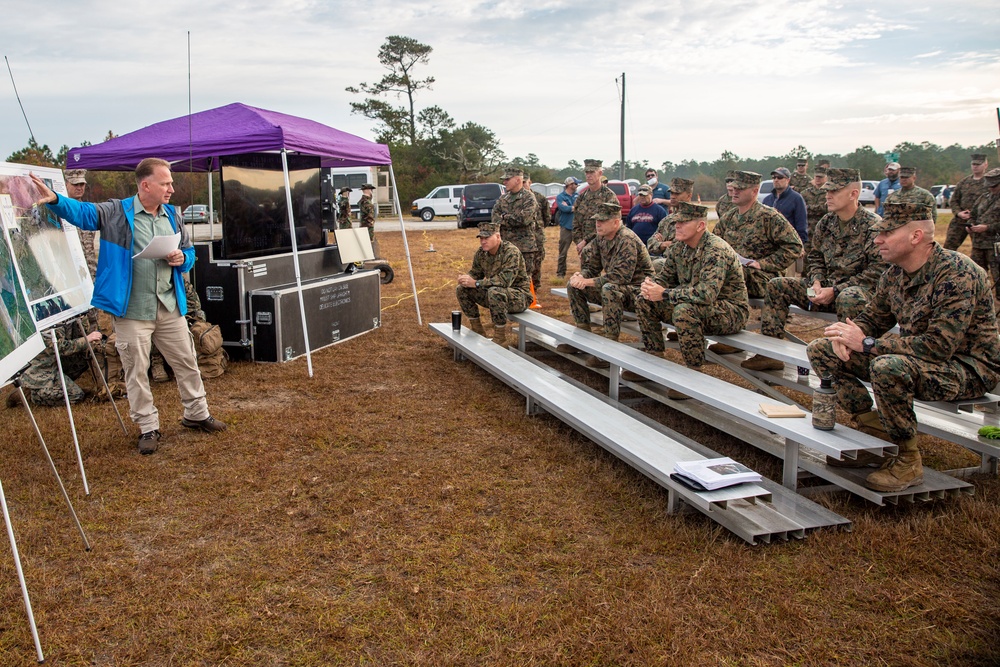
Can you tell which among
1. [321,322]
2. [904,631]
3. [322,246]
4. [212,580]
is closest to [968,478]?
[904,631]

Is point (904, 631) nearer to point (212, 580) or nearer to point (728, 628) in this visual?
point (728, 628)

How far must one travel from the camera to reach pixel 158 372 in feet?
20.9

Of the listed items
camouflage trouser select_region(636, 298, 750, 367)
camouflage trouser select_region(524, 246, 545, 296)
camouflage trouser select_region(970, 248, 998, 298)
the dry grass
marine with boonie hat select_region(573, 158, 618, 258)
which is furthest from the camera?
camouflage trouser select_region(524, 246, 545, 296)

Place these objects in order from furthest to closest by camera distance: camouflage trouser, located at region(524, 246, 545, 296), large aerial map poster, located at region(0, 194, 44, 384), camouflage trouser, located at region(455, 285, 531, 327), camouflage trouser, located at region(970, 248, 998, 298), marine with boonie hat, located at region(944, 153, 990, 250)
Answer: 1. camouflage trouser, located at region(524, 246, 545, 296)
2. marine with boonie hat, located at region(944, 153, 990, 250)
3. camouflage trouser, located at region(970, 248, 998, 298)
4. camouflage trouser, located at region(455, 285, 531, 327)
5. large aerial map poster, located at region(0, 194, 44, 384)

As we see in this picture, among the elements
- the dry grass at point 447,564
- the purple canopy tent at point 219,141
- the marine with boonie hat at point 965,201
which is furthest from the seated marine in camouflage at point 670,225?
the dry grass at point 447,564

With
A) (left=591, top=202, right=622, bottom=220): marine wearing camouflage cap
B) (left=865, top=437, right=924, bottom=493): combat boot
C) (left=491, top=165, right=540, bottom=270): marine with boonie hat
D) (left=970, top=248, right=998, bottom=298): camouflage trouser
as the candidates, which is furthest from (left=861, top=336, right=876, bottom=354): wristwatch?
(left=970, top=248, right=998, bottom=298): camouflage trouser

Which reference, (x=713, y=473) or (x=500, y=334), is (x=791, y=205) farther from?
(x=713, y=473)

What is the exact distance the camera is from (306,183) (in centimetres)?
849

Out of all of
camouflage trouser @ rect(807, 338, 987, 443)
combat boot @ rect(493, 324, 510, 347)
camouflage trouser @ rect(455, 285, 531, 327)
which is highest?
camouflage trouser @ rect(807, 338, 987, 443)

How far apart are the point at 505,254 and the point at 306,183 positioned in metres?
2.74

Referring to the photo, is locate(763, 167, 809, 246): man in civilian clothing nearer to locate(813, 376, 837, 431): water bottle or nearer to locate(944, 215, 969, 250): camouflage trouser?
locate(944, 215, 969, 250): camouflage trouser

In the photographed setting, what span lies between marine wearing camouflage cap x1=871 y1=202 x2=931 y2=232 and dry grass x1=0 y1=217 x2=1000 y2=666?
143 cm

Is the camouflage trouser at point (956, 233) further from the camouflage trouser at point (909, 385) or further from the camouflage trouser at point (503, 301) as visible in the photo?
the camouflage trouser at point (909, 385)

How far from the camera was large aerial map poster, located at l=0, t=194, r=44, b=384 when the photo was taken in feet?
9.38
